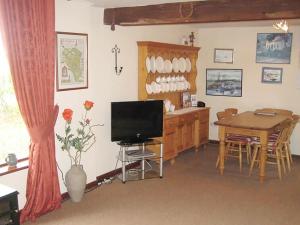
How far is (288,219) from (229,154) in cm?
248

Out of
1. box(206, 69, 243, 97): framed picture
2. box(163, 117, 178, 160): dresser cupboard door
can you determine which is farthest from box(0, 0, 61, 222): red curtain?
box(206, 69, 243, 97): framed picture

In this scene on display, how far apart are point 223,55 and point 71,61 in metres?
3.67

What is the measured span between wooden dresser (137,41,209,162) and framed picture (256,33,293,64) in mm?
1155

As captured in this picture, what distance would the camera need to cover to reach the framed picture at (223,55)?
279 inches

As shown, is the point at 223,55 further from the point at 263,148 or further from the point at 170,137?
the point at 263,148

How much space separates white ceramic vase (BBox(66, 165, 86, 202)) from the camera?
425 cm

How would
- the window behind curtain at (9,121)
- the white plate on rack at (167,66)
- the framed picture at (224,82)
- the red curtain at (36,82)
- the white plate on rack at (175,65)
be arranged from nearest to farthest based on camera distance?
the red curtain at (36,82), the window behind curtain at (9,121), the white plate on rack at (167,66), the white plate on rack at (175,65), the framed picture at (224,82)

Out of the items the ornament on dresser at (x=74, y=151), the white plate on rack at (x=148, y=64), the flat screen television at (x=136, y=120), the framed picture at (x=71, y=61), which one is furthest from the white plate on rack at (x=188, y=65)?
the ornament on dresser at (x=74, y=151)

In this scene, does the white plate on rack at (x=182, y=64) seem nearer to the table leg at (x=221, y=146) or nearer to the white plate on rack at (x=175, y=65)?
the white plate on rack at (x=175, y=65)

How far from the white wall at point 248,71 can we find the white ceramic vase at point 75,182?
3.79m

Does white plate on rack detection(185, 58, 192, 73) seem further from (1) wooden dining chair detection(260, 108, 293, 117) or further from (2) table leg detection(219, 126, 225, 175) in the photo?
(2) table leg detection(219, 126, 225, 175)

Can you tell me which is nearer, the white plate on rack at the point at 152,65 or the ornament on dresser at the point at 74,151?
the ornament on dresser at the point at 74,151

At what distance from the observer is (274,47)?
6.62 metres

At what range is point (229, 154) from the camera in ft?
21.2
